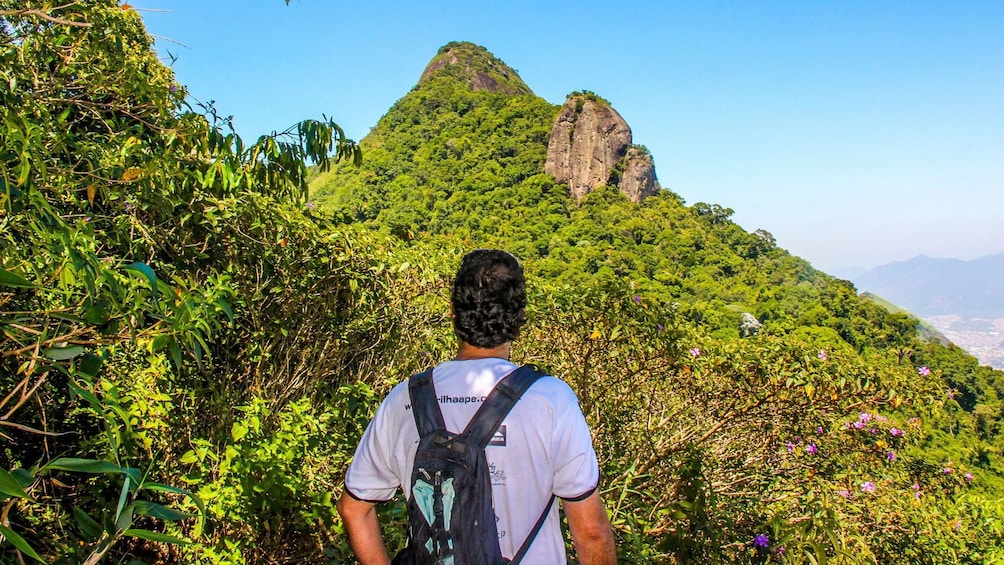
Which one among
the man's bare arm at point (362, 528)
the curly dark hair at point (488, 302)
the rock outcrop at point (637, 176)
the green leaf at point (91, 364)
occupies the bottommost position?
the man's bare arm at point (362, 528)

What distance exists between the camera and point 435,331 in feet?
12.4

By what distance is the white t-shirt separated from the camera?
4.11 ft

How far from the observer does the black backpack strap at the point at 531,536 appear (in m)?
1.27

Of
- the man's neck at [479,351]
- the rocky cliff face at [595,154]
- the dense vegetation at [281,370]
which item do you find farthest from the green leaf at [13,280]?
the rocky cliff face at [595,154]

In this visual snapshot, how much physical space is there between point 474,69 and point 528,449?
274 ft

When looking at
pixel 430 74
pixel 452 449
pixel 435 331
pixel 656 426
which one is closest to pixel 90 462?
pixel 452 449

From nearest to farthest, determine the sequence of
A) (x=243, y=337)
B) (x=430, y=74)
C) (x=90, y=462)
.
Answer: (x=90, y=462)
(x=243, y=337)
(x=430, y=74)

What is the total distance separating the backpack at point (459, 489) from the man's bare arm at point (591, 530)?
65 mm

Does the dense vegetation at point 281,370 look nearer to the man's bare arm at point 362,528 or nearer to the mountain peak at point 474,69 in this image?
the man's bare arm at point 362,528

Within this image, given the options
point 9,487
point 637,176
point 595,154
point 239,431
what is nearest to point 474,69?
point 595,154

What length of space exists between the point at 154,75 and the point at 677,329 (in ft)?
17.8

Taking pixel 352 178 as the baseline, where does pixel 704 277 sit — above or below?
below

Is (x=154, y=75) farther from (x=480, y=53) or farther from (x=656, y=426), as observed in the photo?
(x=480, y=53)

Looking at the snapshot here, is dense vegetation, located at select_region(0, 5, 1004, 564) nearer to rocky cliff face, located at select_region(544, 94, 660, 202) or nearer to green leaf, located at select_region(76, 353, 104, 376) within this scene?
green leaf, located at select_region(76, 353, 104, 376)
